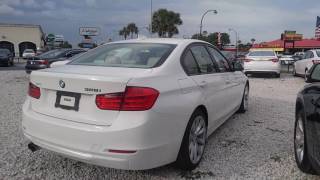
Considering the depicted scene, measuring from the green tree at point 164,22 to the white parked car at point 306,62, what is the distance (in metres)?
36.5

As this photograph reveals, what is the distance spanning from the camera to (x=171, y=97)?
3.66 m

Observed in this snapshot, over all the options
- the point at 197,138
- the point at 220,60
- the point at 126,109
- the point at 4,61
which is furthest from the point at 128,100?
the point at 4,61

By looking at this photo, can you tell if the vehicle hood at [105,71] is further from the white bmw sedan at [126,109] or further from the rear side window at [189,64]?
the rear side window at [189,64]

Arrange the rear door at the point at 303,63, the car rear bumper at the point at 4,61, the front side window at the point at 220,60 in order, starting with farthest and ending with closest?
1. the car rear bumper at the point at 4,61
2. the rear door at the point at 303,63
3. the front side window at the point at 220,60

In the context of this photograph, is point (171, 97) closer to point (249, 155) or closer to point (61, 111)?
point (61, 111)

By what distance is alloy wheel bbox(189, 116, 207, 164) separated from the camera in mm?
4148

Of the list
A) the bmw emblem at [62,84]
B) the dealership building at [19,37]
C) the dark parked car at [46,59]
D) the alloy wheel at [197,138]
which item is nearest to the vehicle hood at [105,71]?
the bmw emblem at [62,84]

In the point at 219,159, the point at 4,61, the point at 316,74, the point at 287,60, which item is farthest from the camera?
the point at 287,60

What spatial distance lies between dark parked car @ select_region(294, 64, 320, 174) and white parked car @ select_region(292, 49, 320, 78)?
38.6 ft

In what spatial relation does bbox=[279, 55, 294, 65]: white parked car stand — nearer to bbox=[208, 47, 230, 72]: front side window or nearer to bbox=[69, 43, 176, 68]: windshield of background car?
bbox=[208, 47, 230, 72]: front side window

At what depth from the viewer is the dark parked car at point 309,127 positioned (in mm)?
3475

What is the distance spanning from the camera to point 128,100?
3316 millimetres

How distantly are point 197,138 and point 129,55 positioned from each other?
1.29 m

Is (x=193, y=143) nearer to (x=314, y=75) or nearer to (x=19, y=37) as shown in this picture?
(x=314, y=75)
